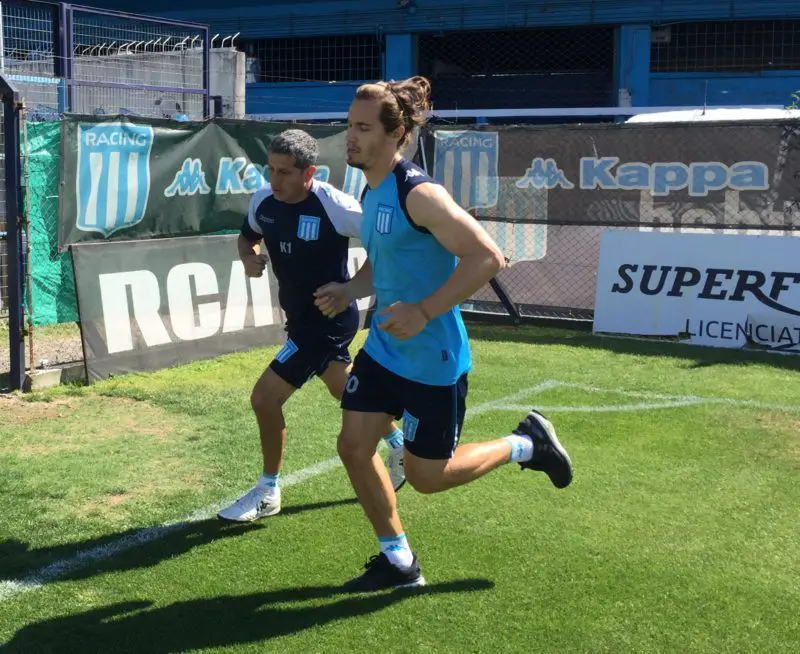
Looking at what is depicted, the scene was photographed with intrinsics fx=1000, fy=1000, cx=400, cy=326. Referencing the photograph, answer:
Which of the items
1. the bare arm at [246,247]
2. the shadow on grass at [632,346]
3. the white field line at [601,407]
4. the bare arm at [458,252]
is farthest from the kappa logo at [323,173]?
the bare arm at [458,252]

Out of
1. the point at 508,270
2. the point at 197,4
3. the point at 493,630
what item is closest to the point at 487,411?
the point at 493,630

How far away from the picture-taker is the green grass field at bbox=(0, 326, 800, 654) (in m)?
3.94

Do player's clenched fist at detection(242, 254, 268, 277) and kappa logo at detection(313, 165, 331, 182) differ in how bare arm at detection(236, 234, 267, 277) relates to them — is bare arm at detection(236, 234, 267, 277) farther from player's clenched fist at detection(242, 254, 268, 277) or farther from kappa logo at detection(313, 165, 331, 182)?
kappa logo at detection(313, 165, 331, 182)

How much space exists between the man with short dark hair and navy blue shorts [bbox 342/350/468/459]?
99 cm

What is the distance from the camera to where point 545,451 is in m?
4.88

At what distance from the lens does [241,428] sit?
7.08 m

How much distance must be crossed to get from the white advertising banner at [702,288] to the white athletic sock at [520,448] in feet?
20.5

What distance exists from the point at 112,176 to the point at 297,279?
4183 mm

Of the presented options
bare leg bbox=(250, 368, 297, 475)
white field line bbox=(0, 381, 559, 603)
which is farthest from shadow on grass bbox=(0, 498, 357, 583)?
bare leg bbox=(250, 368, 297, 475)

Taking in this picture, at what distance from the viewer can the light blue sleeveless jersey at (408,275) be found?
3.99 m

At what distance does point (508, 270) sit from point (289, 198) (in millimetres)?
6943

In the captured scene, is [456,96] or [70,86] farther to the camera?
[456,96]

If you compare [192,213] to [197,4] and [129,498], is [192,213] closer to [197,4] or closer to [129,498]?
[129,498]

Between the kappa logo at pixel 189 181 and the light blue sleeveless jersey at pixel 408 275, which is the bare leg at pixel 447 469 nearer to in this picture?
the light blue sleeveless jersey at pixel 408 275
